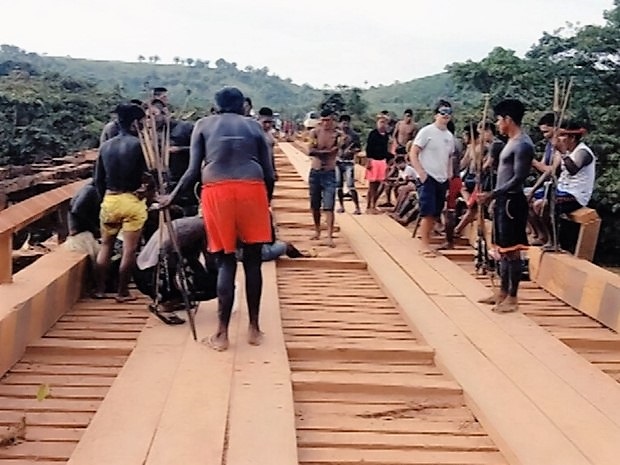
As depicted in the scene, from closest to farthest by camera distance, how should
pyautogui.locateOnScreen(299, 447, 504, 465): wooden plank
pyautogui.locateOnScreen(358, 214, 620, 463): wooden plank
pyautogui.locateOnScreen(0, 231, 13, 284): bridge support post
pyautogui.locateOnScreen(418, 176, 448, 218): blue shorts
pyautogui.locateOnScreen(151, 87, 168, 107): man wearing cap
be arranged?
1. pyautogui.locateOnScreen(299, 447, 504, 465): wooden plank
2. pyautogui.locateOnScreen(358, 214, 620, 463): wooden plank
3. pyautogui.locateOnScreen(0, 231, 13, 284): bridge support post
4. pyautogui.locateOnScreen(151, 87, 168, 107): man wearing cap
5. pyautogui.locateOnScreen(418, 176, 448, 218): blue shorts

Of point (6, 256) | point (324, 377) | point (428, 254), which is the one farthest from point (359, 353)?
point (428, 254)

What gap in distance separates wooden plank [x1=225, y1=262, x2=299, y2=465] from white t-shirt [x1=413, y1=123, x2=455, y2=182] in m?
3.52

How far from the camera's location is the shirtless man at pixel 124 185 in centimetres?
620

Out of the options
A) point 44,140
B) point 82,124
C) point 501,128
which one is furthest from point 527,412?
point 82,124

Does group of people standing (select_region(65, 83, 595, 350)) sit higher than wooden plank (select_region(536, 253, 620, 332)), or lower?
higher

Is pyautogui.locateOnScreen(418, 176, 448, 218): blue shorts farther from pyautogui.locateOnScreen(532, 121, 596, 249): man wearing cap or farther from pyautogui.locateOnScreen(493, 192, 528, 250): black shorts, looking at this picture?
pyautogui.locateOnScreen(493, 192, 528, 250): black shorts

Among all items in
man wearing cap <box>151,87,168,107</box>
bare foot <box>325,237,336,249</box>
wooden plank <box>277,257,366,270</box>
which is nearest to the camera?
man wearing cap <box>151,87,168,107</box>

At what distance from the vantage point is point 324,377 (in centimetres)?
452

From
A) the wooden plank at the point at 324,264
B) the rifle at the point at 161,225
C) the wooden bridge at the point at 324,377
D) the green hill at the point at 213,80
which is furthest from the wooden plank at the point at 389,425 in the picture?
the green hill at the point at 213,80

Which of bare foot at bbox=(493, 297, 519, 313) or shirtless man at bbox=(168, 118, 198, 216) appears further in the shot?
shirtless man at bbox=(168, 118, 198, 216)

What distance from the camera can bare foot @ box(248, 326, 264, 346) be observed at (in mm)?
5016

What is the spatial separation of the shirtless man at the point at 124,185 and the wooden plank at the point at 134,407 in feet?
4.25

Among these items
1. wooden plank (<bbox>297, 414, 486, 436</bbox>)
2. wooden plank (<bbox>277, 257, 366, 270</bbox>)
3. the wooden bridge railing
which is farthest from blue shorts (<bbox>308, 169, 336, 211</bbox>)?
wooden plank (<bbox>297, 414, 486, 436</bbox>)

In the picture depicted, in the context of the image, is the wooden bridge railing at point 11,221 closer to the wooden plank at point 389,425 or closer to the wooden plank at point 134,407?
the wooden plank at point 134,407
